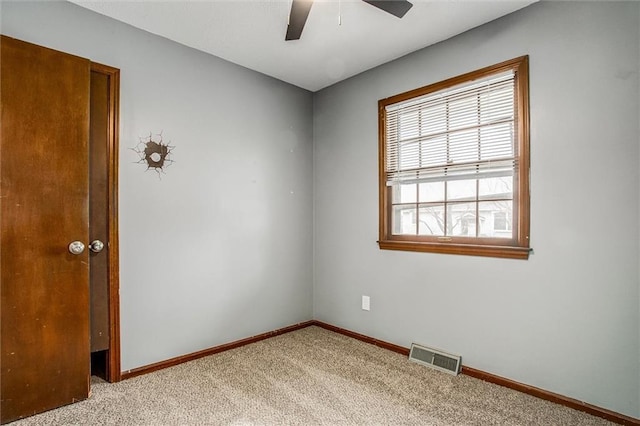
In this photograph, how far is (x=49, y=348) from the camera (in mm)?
1984

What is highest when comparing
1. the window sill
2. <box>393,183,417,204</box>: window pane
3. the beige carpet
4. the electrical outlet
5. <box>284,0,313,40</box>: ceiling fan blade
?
<box>284,0,313,40</box>: ceiling fan blade

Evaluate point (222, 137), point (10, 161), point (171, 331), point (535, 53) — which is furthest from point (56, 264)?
point (535, 53)

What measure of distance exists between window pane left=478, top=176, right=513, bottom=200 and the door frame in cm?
258

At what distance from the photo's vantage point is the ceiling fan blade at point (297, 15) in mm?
1799

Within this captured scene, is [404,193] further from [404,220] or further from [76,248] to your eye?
[76,248]

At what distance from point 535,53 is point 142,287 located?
10.1 ft

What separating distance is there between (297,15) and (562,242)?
2039 mm

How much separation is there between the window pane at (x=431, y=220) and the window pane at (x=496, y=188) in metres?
0.34

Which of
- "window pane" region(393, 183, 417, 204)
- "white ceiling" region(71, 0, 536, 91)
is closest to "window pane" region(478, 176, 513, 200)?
"window pane" region(393, 183, 417, 204)

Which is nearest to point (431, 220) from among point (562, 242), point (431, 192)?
point (431, 192)

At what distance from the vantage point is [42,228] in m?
1.98

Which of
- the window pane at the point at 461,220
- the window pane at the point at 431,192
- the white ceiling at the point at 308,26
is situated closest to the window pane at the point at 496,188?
the window pane at the point at 461,220

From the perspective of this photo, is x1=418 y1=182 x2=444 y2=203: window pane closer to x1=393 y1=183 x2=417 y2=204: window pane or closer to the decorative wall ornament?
x1=393 y1=183 x2=417 y2=204: window pane

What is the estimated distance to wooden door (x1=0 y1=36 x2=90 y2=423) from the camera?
1.87 meters
